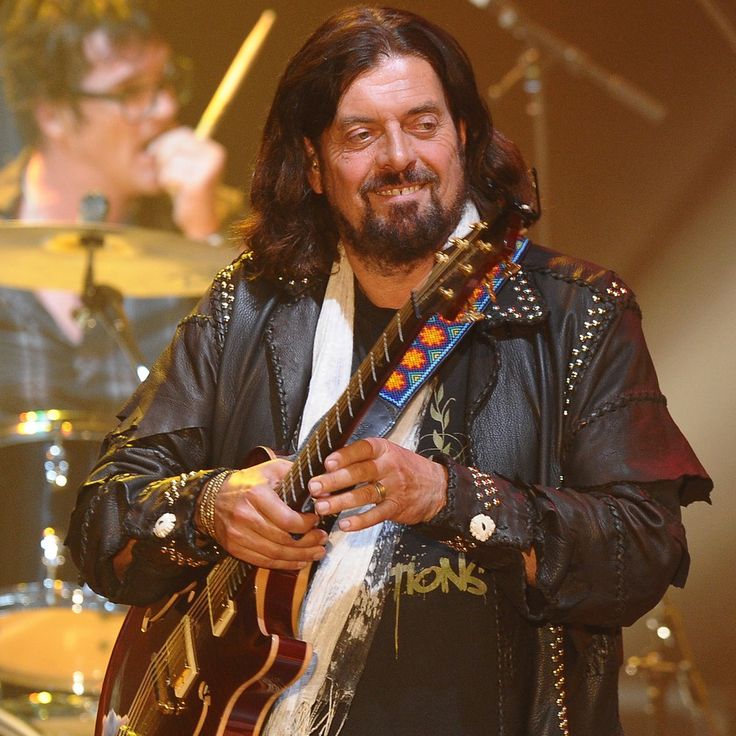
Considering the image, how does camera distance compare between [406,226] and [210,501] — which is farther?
[406,226]

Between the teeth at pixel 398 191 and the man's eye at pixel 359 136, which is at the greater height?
the man's eye at pixel 359 136

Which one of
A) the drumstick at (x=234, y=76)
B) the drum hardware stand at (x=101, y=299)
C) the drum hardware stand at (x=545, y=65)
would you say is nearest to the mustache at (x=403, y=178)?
the drum hardware stand at (x=101, y=299)

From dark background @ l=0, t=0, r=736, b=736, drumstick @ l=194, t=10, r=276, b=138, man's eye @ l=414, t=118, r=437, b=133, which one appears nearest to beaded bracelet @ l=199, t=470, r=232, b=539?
man's eye @ l=414, t=118, r=437, b=133

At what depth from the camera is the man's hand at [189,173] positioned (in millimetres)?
5801

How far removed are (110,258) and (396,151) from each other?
7.38 ft

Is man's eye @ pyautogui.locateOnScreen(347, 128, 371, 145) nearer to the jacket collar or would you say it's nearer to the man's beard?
the man's beard

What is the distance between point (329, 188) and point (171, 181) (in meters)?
3.24

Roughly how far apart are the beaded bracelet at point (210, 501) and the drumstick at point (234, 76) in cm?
348

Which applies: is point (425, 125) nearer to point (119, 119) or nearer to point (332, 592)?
point (332, 592)

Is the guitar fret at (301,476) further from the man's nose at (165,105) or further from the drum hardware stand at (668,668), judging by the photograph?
the man's nose at (165,105)

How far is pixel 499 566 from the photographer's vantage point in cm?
211

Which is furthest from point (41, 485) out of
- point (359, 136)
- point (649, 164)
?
point (649, 164)

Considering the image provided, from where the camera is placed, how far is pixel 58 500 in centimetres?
433

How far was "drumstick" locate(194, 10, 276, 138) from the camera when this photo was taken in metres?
5.49
